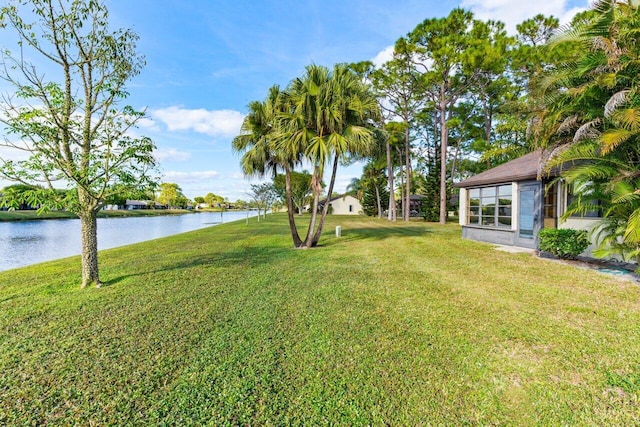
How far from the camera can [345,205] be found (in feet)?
155

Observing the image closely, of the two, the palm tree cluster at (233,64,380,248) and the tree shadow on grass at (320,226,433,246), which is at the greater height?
the palm tree cluster at (233,64,380,248)

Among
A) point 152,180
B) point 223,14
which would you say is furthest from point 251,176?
point 223,14

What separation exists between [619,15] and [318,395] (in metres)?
7.08

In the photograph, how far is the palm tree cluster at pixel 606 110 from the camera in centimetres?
438

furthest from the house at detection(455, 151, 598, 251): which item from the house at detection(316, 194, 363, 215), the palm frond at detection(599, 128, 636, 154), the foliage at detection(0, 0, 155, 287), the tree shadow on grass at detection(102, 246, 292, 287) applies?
the house at detection(316, 194, 363, 215)

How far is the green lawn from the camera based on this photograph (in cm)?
220

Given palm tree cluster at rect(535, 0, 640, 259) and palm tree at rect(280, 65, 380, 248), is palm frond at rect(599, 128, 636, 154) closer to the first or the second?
palm tree cluster at rect(535, 0, 640, 259)

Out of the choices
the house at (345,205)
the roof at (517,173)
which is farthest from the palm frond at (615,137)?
the house at (345,205)

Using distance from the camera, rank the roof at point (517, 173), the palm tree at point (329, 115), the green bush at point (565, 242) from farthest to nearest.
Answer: the roof at point (517, 173) < the palm tree at point (329, 115) < the green bush at point (565, 242)

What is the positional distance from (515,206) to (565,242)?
8.51ft

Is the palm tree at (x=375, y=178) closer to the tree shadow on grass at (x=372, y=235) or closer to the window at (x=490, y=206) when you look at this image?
the tree shadow on grass at (x=372, y=235)

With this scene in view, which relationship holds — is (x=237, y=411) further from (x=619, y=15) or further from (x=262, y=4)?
(x=262, y=4)

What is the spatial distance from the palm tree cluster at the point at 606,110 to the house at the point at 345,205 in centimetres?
3926

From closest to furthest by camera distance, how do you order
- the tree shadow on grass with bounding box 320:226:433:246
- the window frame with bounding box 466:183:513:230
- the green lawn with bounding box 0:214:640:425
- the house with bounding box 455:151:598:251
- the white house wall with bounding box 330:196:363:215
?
the green lawn with bounding box 0:214:640:425
the house with bounding box 455:151:598:251
the window frame with bounding box 466:183:513:230
the tree shadow on grass with bounding box 320:226:433:246
the white house wall with bounding box 330:196:363:215
